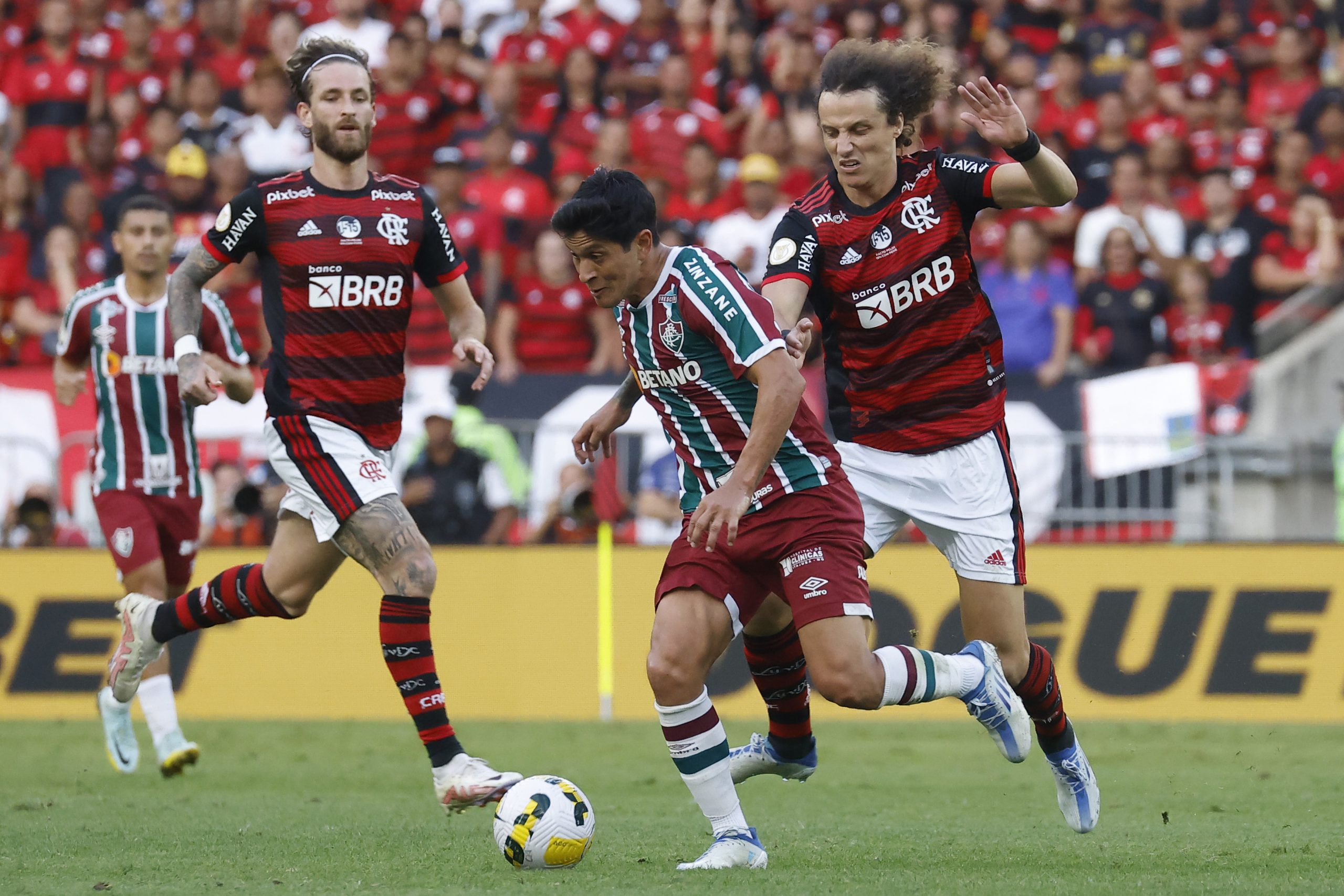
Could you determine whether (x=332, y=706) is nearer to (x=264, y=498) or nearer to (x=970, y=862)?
(x=264, y=498)

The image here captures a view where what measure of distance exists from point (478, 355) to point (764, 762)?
1.98 metres

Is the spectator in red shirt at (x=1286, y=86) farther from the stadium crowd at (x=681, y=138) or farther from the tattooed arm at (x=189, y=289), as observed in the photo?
the tattooed arm at (x=189, y=289)

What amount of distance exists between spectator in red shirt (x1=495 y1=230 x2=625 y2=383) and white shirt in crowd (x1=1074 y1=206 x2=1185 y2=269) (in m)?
4.18

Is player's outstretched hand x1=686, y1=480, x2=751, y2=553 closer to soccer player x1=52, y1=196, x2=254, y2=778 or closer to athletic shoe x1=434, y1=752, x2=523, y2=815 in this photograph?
athletic shoe x1=434, y1=752, x2=523, y2=815

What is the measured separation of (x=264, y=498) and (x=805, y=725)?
23.5 feet

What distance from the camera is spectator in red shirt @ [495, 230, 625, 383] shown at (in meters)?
14.3

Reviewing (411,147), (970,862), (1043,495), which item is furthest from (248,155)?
(970,862)

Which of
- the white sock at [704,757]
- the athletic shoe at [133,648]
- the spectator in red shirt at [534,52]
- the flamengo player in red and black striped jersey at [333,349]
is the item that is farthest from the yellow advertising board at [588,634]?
the spectator in red shirt at [534,52]

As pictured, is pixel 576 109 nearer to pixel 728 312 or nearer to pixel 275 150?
pixel 275 150

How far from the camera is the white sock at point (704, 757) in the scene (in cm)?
561

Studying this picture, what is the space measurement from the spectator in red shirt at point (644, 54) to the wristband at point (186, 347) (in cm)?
1053

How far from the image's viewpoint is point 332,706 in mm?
11828

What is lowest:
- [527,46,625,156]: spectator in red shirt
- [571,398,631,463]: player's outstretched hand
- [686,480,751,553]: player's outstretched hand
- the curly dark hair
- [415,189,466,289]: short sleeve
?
[686,480,751,553]: player's outstretched hand

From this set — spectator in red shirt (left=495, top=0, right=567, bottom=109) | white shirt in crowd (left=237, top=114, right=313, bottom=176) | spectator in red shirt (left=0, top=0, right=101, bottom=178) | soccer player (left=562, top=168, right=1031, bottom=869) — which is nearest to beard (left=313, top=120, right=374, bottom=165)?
soccer player (left=562, top=168, right=1031, bottom=869)
